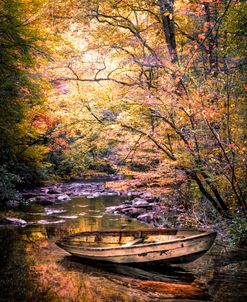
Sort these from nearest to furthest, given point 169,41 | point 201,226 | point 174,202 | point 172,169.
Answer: point 201,226
point 172,169
point 169,41
point 174,202

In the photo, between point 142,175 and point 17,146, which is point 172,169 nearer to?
point 142,175

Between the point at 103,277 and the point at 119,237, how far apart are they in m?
1.95

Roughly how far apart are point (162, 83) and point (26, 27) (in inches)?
236

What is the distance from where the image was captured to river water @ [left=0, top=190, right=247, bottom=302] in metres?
6.33

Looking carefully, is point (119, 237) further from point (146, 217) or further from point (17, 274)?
point (146, 217)

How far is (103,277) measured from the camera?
7.40 metres

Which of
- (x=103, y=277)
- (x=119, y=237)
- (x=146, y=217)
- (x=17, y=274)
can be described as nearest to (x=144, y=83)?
(x=119, y=237)

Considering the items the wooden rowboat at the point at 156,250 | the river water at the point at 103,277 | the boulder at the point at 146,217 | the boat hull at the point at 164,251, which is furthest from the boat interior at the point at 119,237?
the boulder at the point at 146,217

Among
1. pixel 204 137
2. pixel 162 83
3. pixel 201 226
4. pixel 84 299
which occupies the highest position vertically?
pixel 162 83

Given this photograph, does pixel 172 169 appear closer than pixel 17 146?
Yes

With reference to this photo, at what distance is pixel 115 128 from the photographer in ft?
36.3

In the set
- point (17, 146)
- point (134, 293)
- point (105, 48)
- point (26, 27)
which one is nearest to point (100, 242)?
point (134, 293)

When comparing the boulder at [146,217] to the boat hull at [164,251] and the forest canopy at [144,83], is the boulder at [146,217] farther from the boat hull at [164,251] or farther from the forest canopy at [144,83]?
the boat hull at [164,251]

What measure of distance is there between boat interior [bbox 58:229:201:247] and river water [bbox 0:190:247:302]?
1.68ft
